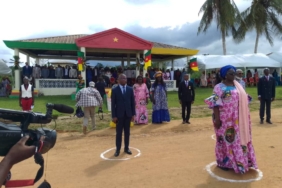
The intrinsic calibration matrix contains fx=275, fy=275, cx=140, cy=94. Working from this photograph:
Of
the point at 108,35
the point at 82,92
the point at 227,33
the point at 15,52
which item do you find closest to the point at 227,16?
the point at 227,33

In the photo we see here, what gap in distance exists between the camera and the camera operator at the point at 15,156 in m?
1.58

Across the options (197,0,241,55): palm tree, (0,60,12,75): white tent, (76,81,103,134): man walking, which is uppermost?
(197,0,241,55): palm tree

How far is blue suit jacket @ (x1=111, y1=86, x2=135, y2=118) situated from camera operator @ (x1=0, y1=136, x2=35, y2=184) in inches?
164

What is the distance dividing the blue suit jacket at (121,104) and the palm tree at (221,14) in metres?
22.3

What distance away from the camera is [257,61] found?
2556cm

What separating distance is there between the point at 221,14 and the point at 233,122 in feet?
79.5

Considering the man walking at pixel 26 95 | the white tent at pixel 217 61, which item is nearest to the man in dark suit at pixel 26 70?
A: the man walking at pixel 26 95

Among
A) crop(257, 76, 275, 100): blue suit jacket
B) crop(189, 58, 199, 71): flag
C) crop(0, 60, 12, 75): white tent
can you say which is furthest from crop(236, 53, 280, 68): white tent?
crop(0, 60, 12, 75): white tent

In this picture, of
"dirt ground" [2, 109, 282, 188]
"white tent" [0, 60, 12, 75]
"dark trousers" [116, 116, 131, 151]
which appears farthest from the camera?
"white tent" [0, 60, 12, 75]

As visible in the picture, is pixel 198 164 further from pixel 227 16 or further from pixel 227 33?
pixel 227 33

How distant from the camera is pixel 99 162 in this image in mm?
5285

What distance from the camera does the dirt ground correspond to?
13.7 feet

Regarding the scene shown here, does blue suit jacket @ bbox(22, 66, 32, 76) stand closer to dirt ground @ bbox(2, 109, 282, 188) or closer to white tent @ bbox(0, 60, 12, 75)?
white tent @ bbox(0, 60, 12, 75)

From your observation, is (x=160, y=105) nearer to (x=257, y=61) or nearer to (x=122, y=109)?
(x=122, y=109)
